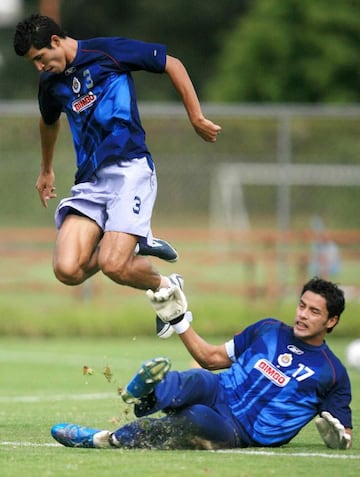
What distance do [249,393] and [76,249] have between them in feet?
5.53

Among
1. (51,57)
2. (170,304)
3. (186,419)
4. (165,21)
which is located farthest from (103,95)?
(165,21)

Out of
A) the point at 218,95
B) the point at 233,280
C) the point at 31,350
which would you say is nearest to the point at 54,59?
the point at 31,350

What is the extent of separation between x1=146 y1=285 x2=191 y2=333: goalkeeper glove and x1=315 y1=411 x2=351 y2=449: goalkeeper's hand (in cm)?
99

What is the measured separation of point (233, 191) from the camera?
88.4 feet

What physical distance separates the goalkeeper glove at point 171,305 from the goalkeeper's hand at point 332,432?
3.24ft

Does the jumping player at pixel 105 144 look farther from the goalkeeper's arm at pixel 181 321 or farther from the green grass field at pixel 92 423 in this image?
the green grass field at pixel 92 423

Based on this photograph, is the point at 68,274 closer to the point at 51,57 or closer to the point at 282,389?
the point at 51,57

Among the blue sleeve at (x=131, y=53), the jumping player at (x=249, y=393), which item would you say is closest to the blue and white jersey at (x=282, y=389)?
the jumping player at (x=249, y=393)

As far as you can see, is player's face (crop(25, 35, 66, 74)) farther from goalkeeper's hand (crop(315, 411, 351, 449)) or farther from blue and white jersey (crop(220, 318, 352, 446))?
goalkeeper's hand (crop(315, 411, 351, 449))

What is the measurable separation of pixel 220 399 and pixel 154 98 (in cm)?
3720

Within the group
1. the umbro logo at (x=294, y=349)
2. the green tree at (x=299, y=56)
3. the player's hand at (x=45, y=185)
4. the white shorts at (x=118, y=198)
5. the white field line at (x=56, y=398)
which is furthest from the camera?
the green tree at (x=299, y=56)

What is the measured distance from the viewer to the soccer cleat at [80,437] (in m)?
7.64

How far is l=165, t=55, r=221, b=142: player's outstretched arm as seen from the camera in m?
8.66

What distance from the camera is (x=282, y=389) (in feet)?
25.5
